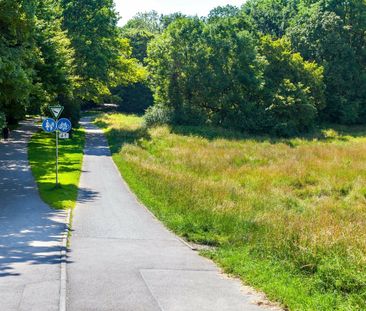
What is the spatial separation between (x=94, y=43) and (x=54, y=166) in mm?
23228

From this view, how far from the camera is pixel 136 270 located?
33.5ft

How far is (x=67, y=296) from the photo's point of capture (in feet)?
27.1

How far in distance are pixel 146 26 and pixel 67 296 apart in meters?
152

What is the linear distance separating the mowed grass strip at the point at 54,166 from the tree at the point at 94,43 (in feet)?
20.4

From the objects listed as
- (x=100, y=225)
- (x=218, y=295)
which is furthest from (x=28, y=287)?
(x=100, y=225)

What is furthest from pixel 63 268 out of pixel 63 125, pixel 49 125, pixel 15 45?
pixel 15 45

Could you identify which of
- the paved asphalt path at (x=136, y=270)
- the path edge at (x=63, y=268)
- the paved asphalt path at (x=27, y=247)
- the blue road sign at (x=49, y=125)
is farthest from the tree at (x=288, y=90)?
the path edge at (x=63, y=268)

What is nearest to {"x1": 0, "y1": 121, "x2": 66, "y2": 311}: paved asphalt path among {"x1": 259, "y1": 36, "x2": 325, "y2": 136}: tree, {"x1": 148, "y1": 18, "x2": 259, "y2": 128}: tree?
{"x1": 148, "y1": 18, "x2": 259, "y2": 128}: tree

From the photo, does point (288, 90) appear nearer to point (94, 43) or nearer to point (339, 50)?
point (339, 50)

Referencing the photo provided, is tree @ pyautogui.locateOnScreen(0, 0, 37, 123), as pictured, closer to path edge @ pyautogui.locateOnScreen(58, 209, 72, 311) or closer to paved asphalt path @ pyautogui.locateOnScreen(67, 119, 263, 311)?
paved asphalt path @ pyautogui.locateOnScreen(67, 119, 263, 311)

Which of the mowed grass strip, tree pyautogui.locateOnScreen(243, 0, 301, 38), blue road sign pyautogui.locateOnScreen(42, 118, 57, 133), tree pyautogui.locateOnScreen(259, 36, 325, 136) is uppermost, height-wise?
tree pyautogui.locateOnScreen(243, 0, 301, 38)

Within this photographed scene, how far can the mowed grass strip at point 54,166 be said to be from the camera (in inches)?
792

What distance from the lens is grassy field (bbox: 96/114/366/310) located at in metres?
8.97

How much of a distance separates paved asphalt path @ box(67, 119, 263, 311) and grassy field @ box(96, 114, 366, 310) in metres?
0.63
